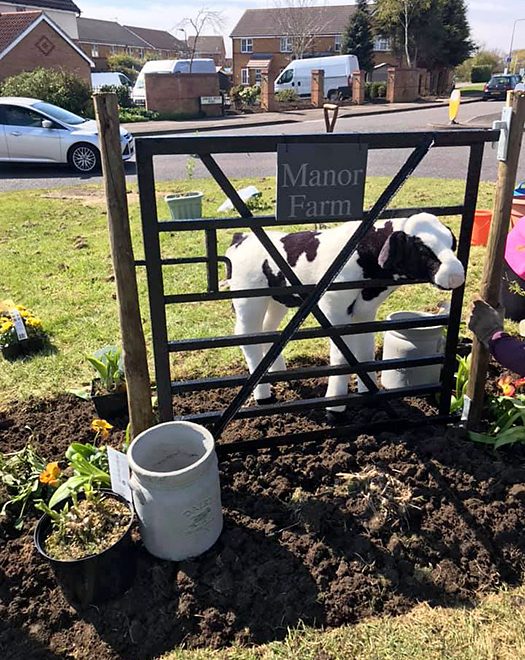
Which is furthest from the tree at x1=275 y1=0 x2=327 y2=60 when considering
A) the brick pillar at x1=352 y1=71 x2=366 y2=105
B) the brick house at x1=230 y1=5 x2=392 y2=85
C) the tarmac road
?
the tarmac road

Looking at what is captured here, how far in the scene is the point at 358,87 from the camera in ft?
111

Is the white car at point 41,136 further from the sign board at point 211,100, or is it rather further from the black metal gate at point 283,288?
the sign board at point 211,100

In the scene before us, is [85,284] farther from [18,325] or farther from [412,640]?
[412,640]

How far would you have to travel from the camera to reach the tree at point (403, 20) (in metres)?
43.3

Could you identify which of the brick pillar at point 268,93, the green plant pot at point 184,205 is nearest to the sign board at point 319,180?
the green plant pot at point 184,205

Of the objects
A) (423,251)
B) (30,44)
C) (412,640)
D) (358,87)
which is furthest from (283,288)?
(358,87)

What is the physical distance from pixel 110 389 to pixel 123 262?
126 centimetres

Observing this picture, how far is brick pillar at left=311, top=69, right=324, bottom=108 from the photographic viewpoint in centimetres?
3194

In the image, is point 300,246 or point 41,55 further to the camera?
point 41,55

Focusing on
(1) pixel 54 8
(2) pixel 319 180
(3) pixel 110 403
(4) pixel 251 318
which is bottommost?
(3) pixel 110 403

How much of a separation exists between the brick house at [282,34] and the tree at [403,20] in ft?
22.8

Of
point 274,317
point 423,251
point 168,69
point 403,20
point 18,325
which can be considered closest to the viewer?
point 423,251

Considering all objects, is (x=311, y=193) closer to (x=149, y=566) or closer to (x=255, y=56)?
(x=149, y=566)

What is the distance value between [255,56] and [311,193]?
63270 millimetres
